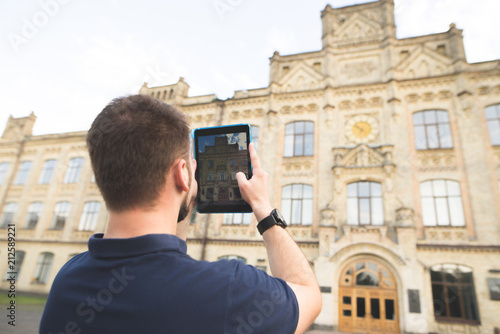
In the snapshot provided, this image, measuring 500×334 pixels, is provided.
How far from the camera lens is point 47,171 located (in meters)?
24.2

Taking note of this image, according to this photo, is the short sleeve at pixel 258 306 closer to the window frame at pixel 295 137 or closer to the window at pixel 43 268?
the window frame at pixel 295 137

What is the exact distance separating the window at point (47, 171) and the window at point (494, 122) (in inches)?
1186

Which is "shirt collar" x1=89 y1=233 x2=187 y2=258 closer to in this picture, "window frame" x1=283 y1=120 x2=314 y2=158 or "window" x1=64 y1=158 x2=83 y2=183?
"window frame" x1=283 y1=120 x2=314 y2=158

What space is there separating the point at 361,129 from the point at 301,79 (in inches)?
218

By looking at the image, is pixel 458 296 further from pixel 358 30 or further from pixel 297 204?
pixel 358 30

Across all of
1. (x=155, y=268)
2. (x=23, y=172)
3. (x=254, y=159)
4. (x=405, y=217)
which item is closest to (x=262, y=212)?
(x=254, y=159)

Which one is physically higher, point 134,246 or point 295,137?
point 295,137

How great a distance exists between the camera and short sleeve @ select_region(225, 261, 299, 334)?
1.03 m

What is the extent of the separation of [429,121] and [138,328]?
18923 mm

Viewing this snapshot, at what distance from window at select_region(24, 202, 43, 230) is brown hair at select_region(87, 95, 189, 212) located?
26711 millimetres

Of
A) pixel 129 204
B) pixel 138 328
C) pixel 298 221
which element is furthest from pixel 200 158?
pixel 298 221

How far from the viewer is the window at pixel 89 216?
21.2 meters

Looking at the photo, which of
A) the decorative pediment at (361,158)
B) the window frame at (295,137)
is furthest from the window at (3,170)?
the decorative pediment at (361,158)

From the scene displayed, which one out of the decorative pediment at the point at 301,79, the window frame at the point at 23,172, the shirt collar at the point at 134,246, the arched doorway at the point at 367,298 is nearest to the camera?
the shirt collar at the point at 134,246
